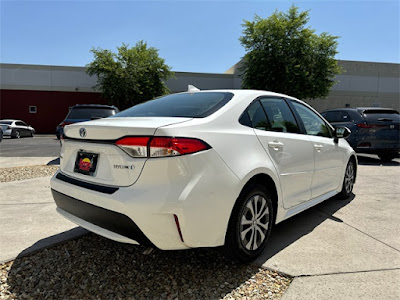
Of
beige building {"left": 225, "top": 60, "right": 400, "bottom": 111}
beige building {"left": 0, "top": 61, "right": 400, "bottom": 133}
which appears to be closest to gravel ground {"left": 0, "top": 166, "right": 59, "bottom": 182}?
beige building {"left": 0, "top": 61, "right": 400, "bottom": 133}

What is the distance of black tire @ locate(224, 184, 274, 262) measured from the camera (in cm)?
225

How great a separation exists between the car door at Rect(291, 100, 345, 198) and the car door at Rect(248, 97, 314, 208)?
0.18 m

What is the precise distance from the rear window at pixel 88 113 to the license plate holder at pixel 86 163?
6.04m

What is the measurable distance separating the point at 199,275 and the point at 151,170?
1018 millimetres

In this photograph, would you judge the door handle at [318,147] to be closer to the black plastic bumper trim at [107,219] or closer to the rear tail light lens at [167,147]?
the rear tail light lens at [167,147]

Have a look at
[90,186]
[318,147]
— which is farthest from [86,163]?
[318,147]

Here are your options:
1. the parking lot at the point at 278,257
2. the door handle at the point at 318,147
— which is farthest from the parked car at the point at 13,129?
the door handle at the point at 318,147

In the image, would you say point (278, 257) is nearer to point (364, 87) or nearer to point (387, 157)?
point (387, 157)

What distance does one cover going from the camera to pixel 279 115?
3053mm

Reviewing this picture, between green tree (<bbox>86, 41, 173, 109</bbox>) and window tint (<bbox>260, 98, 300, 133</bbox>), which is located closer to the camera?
window tint (<bbox>260, 98, 300, 133</bbox>)

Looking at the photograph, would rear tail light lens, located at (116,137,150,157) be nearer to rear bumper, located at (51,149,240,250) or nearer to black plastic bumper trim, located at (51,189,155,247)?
rear bumper, located at (51,149,240,250)

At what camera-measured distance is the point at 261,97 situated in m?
2.89

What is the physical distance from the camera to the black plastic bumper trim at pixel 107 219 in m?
1.97

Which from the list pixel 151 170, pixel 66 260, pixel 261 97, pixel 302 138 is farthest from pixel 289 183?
pixel 66 260
